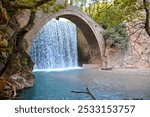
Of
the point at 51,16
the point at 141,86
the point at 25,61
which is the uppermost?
the point at 51,16

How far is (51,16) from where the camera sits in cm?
1719

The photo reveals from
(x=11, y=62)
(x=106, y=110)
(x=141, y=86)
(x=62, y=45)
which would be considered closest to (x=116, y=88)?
(x=141, y=86)

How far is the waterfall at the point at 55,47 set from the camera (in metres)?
20.5

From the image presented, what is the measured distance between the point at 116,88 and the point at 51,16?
683cm

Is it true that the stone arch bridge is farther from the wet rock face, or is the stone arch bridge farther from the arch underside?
the wet rock face

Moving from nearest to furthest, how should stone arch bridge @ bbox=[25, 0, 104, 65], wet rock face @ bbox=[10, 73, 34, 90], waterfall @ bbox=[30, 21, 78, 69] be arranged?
wet rock face @ bbox=[10, 73, 34, 90] → stone arch bridge @ bbox=[25, 0, 104, 65] → waterfall @ bbox=[30, 21, 78, 69]

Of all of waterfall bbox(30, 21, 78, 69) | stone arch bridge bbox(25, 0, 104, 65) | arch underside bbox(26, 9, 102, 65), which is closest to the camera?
arch underside bbox(26, 9, 102, 65)

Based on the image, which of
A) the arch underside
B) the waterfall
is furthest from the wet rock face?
the waterfall

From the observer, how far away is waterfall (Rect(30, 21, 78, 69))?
20.5m

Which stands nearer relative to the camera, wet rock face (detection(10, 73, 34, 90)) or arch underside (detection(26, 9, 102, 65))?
wet rock face (detection(10, 73, 34, 90))

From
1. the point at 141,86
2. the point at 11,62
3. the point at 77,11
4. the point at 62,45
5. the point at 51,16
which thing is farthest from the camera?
the point at 62,45

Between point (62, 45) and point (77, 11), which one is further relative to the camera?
point (62, 45)

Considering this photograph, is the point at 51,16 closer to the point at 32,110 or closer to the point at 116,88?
the point at 116,88

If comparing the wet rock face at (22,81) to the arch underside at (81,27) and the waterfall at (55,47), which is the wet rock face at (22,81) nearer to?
the arch underside at (81,27)
